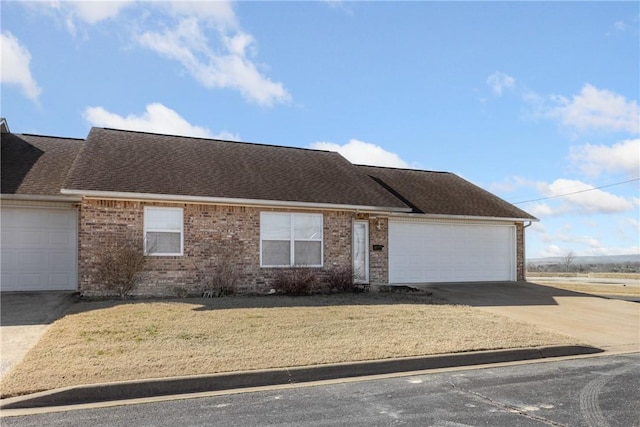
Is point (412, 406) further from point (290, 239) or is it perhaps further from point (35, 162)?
point (35, 162)

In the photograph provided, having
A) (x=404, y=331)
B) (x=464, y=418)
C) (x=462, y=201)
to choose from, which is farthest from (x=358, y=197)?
(x=464, y=418)

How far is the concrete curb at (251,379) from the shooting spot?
6.28m

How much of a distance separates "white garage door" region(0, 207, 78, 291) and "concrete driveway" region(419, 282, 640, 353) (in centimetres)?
1084

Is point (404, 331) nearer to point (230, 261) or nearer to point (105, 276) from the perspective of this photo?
point (230, 261)

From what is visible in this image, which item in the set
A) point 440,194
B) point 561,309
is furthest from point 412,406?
point 440,194

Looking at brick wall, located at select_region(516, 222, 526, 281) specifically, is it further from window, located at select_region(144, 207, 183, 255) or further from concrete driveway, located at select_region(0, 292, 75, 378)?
concrete driveway, located at select_region(0, 292, 75, 378)

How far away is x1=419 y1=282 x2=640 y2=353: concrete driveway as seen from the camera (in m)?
11.2

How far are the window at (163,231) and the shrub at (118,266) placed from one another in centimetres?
56

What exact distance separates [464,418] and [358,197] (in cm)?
1114

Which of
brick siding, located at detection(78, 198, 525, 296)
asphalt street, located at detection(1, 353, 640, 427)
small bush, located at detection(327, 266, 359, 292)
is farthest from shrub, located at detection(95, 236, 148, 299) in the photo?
asphalt street, located at detection(1, 353, 640, 427)

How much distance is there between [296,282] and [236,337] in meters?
5.64

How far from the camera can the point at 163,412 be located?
233 inches

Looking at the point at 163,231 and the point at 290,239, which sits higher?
the point at 163,231

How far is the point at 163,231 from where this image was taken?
14.0m
